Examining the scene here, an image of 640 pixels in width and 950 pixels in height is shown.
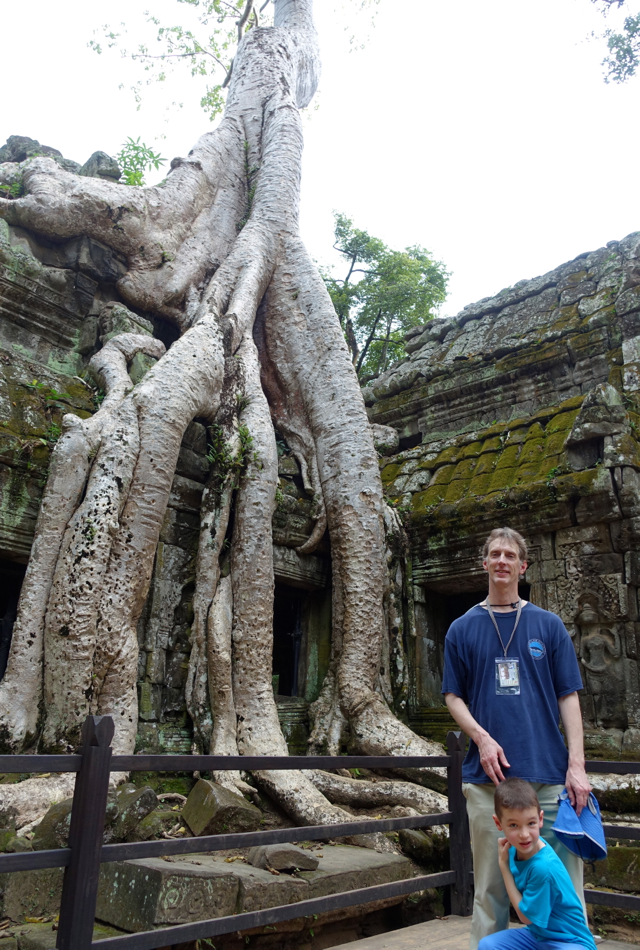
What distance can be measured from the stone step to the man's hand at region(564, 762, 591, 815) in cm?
114

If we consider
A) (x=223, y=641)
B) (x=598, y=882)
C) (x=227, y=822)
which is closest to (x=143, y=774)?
(x=223, y=641)

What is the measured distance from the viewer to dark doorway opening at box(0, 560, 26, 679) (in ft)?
13.9

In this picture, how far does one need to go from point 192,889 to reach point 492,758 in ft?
3.51

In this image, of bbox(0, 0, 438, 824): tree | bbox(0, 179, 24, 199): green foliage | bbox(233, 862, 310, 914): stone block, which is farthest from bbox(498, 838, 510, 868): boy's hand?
bbox(0, 179, 24, 199): green foliage

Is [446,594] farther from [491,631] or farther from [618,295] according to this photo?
[491,631]

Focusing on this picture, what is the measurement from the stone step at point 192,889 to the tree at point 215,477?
35.7 inches

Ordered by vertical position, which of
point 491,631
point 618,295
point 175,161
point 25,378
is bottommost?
point 491,631

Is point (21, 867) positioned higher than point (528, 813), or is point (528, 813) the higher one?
point (528, 813)

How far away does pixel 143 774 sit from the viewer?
3.85 meters

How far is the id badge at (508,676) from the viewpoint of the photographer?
1.95m

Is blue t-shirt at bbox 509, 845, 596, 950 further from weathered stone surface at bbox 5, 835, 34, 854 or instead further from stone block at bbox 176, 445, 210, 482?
stone block at bbox 176, 445, 210, 482

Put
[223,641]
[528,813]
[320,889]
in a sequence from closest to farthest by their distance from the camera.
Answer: [528,813], [320,889], [223,641]

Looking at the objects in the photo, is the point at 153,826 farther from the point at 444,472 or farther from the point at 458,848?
the point at 444,472

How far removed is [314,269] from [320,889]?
512 centimetres
